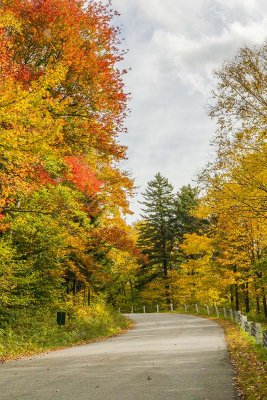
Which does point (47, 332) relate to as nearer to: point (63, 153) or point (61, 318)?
point (61, 318)

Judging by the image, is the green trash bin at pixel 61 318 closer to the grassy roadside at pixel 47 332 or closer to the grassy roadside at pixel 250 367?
the grassy roadside at pixel 47 332

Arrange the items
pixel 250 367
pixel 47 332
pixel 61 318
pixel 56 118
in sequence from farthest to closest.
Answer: pixel 61 318 → pixel 47 332 → pixel 56 118 → pixel 250 367

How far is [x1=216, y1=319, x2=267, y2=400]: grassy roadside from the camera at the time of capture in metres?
7.17

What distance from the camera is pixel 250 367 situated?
9562 millimetres

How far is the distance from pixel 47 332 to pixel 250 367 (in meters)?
9.88

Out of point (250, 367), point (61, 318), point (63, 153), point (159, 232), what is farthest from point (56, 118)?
point (159, 232)

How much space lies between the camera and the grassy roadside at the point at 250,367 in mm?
7172

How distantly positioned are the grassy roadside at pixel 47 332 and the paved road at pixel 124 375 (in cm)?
177

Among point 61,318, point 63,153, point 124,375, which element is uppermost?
point 63,153

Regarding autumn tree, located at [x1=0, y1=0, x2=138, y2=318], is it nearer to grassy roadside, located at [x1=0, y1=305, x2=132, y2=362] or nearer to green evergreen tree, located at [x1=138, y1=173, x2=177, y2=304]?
grassy roadside, located at [x1=0, y1=305, x2=132, y2=362]

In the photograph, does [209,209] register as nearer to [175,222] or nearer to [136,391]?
[136,391]

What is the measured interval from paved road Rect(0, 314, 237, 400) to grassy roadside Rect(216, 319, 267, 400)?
236mm

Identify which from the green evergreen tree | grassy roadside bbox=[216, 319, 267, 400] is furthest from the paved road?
the green evergreen tree

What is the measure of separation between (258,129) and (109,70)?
279 inches
